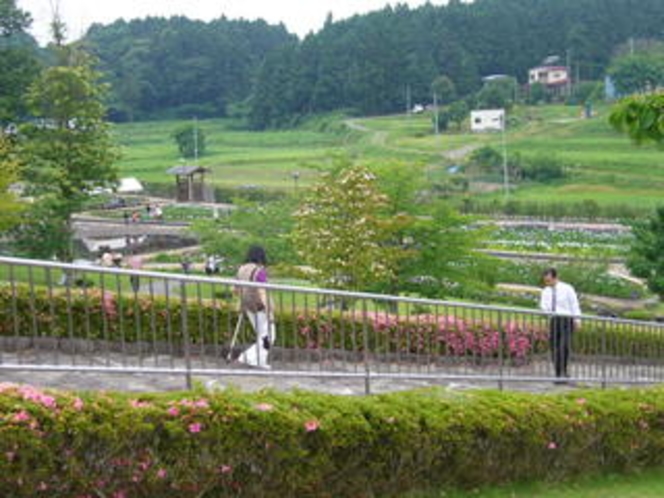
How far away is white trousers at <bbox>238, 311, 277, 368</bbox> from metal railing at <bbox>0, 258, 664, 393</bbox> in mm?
14

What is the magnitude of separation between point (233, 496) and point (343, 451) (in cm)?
84

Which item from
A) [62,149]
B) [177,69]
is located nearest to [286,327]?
[62,149]

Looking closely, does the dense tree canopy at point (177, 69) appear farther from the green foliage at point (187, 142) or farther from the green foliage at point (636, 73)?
the green foliage at point (636, 73)

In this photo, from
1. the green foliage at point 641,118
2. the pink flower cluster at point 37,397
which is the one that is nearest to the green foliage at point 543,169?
the green foliage at point 641,118

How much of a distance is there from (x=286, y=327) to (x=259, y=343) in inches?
65.2

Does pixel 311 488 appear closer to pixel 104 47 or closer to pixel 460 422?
pixel 460 422

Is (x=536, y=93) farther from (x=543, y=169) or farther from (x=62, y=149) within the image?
(x=62, y=149)

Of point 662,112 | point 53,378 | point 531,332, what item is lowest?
point 531,332

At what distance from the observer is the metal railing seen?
6.90m

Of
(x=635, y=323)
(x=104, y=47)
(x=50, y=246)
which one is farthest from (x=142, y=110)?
(x=635, y=323)

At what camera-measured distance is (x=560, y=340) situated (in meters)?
11.1

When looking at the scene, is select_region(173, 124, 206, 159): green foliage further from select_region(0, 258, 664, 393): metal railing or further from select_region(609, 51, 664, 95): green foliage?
select_region(0, 258, 664, 393): metal railing

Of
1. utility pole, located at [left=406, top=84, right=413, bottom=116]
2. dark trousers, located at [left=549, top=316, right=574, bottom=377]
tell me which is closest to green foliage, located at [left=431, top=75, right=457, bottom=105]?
utility pole, located at [left=406, top=84, right=413, bottom=116]

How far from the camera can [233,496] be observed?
5.55 m
